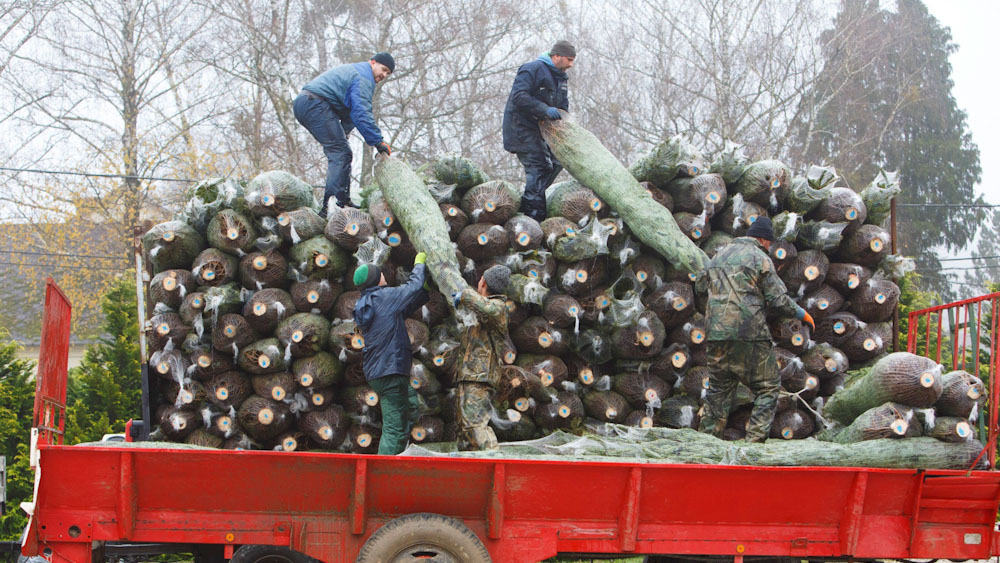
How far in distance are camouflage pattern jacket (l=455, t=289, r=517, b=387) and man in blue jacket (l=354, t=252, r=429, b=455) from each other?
1.38 feet

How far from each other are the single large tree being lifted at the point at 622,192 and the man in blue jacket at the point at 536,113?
0.16m

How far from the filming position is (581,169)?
778 cm

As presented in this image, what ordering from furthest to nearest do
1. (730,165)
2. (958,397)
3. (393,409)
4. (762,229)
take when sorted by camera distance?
(730,165), (762,229), (393,409), (958,397)

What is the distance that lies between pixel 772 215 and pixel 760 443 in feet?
7.71

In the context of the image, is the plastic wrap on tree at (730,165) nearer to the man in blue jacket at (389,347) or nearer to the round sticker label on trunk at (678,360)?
the round sticker label on trunk at (678,360)

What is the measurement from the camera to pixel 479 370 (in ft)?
21.0

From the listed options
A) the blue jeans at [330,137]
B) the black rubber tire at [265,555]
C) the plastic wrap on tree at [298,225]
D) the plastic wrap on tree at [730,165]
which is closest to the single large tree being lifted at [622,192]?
the plastic wrap on tree at [730,165]

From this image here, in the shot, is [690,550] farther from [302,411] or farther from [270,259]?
[270,259]

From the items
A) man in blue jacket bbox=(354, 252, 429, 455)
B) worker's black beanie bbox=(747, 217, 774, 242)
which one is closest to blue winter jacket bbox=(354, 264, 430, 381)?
man in blue jacket bbox=(354, 252, 429, 455)

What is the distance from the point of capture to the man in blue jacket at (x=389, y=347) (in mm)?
6316

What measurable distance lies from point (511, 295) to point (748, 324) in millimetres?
1934

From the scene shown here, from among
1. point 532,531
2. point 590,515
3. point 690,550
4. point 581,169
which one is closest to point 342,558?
point 532,531

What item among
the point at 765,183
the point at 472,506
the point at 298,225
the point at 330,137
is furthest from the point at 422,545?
the point at 765,183

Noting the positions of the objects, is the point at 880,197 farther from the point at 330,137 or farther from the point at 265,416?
the point at 265,416
